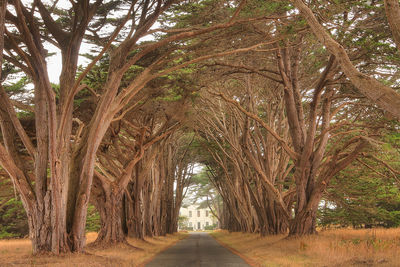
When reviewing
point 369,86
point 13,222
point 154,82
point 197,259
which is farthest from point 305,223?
point 13,222

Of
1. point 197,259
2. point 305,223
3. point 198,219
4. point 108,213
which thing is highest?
point 108,213

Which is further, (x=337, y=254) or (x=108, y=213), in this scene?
(x=108, y=213)

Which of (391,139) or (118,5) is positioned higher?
(118,5)

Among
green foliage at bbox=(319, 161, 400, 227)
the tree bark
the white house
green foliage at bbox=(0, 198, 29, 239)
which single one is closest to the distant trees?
the tree bark

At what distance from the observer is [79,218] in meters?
10.9

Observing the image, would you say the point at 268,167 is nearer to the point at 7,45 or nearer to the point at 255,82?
the point at 255,82

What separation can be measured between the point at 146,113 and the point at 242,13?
7.86 m

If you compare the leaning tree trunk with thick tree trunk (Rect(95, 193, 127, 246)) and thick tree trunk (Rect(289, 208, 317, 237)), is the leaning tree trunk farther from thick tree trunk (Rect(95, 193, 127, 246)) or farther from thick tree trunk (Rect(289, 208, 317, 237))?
thick tree trunk (Rect(289, 208, 317, 237))

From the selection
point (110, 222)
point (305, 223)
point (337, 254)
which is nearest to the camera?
point (337, 254)

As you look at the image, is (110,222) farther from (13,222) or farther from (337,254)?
(13,222)

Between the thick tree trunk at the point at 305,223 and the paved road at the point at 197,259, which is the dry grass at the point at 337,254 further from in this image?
the thick tree trunk at the point at 305,223

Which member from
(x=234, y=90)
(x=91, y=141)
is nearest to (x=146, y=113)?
(x=234, y=90)

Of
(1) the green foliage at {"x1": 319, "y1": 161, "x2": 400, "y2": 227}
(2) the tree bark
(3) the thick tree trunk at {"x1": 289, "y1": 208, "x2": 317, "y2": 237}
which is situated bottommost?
(3) the thick tree trunk at {"x1": 289, "y1": 208, "x2": 317, "y2": 237}

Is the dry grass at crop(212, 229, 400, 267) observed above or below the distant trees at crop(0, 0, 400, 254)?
below
